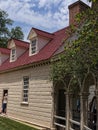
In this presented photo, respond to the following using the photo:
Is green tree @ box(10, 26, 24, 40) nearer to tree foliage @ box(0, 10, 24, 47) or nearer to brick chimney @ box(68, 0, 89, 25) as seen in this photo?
tree foliage @ box(0, 10, 24, 47)

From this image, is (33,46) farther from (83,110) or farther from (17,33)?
(17,33)

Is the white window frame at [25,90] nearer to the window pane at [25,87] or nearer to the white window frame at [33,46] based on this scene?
the window pane at [25,87]

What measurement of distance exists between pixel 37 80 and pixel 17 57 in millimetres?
6270

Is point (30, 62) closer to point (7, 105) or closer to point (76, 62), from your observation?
point (7, 105)

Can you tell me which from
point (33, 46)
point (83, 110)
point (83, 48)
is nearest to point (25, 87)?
point (33, 46)

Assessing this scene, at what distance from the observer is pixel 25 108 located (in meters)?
16.8

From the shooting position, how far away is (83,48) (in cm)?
779

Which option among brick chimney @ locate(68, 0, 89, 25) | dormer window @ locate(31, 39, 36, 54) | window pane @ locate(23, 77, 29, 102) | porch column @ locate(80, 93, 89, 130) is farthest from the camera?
dormer window @ locate(31, 39, 36, 54)

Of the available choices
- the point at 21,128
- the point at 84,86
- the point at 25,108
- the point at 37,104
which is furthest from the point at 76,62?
the point at 25,108

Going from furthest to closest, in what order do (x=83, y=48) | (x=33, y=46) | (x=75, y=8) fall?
(x=33, y=46) → (x=75, y=8) → (x=83, y=48)

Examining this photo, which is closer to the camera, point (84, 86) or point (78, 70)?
point (78, 70)

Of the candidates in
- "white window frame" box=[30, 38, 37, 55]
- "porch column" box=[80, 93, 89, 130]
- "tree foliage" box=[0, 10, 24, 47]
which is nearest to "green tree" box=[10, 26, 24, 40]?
"tree foliage" box=[0, 10, 24, 47]

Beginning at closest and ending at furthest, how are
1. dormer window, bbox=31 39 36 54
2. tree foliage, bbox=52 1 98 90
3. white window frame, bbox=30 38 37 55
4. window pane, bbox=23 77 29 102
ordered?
tree foliage, bbox=52 1 98 90
window pane, bbox=23 77 29 102
white window frame, bbox=30 38 37 55
dormer window, bbox=31 39 36 54

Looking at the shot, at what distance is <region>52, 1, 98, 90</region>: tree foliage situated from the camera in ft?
23.0
